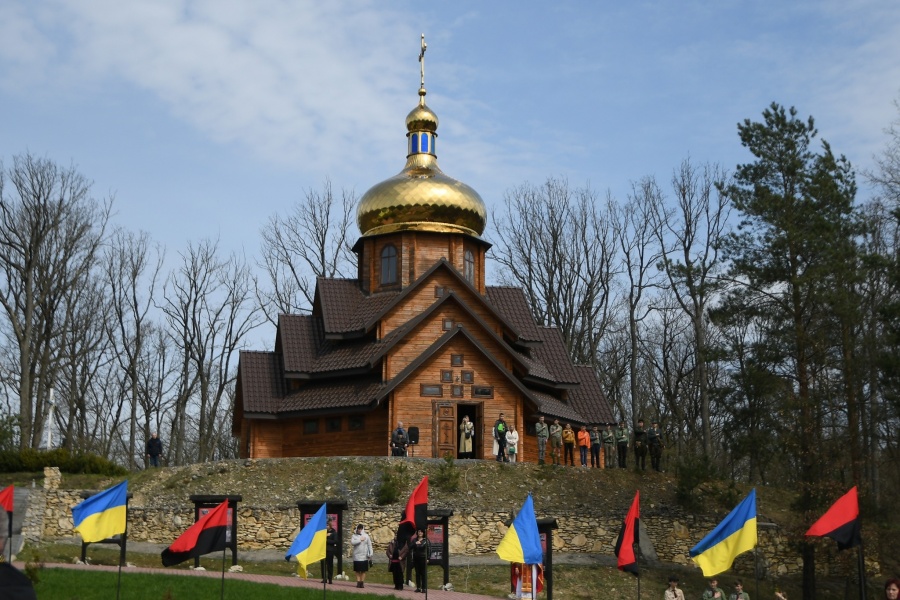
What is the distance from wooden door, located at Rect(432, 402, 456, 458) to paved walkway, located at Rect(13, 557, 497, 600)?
10.5m

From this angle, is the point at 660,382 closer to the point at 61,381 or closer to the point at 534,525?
the point at 61,381

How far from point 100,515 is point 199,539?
163 centimetres

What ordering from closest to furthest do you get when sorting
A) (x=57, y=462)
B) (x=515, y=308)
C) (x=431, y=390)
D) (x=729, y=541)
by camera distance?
(x=729, y=541) → (x=57, y=462) → (x=431, y=390) → (x=515, y=308)

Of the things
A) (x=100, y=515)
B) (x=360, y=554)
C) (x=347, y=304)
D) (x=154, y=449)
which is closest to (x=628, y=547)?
(x=360, y=554)

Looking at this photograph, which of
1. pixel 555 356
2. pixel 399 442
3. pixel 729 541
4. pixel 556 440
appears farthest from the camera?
pixel 555 356

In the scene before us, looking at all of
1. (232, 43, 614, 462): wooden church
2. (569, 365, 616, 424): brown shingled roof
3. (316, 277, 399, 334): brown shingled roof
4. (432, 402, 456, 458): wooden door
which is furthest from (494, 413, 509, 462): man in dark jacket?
(569, 365, 616, 424): brown shingled roof

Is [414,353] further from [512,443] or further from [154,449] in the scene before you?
[154,449]

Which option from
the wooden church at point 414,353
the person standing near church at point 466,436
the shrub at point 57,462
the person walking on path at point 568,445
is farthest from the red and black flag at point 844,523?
the shrub at point 57,462

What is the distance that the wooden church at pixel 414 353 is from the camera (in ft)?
99.1

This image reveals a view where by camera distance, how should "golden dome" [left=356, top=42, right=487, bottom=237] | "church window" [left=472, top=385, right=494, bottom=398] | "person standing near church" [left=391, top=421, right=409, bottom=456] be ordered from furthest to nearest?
1. "golden dome" [left=356, top=42, right=487, bottom=237]
2. "church window" [left=472, top=385, right=494, bottom=398]
3. "person standing near church" [left=391, top=421, right=409, bottom=456]

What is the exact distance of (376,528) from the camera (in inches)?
936

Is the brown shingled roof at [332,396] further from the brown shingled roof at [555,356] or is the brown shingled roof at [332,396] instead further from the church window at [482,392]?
the brown shingled roof at [555,356]

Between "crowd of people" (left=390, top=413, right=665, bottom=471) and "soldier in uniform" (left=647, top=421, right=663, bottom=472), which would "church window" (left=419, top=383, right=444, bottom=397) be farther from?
A: "soldier in uniform" (left=647, top=421, right=663, bottom=472)

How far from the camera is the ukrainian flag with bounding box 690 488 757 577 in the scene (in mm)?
15117
